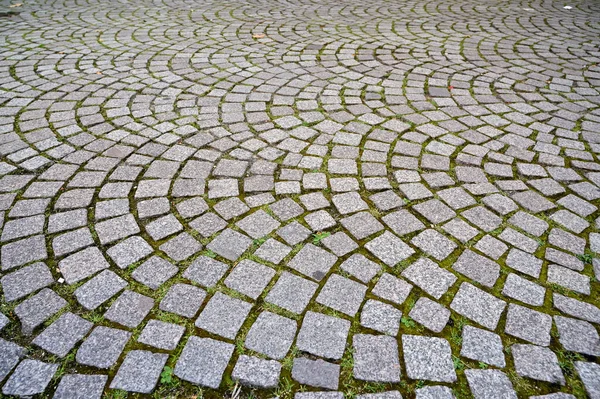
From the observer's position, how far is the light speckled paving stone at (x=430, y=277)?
2.29 metres

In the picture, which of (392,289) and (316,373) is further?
(392,289)

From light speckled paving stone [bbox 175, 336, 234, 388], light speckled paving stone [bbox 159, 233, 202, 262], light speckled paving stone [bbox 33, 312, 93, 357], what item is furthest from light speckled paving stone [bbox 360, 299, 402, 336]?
light speckled paving stone [bbox 33, 312, 93, 357]

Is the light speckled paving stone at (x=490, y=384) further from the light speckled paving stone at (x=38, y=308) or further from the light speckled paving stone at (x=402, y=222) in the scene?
the light speckled paving stone at (x=38, y=308)

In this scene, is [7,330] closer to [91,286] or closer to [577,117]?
[91,286]

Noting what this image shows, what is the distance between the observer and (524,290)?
229cm

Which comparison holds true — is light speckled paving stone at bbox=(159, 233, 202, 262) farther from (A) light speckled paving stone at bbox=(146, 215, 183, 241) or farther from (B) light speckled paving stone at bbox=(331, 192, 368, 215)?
(B) light speckled paving stone at bbox=(331, 192, 368, 215)

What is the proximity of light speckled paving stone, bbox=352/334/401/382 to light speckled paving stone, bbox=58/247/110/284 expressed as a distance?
1.68 m

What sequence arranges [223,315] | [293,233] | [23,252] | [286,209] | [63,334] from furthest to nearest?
[286,209]
[293,233]
[23,252]
[223,315]
[63,334]

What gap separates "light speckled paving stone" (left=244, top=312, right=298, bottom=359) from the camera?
198 cm

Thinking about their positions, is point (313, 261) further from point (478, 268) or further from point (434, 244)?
point (478, 268)

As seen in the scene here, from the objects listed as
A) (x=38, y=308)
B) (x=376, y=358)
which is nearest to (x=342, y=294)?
(x=376, y=358)

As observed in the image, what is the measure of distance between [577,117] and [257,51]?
4.42m

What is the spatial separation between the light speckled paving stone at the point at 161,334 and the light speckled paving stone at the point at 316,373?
2.18 feet

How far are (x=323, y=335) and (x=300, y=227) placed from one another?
883mm
